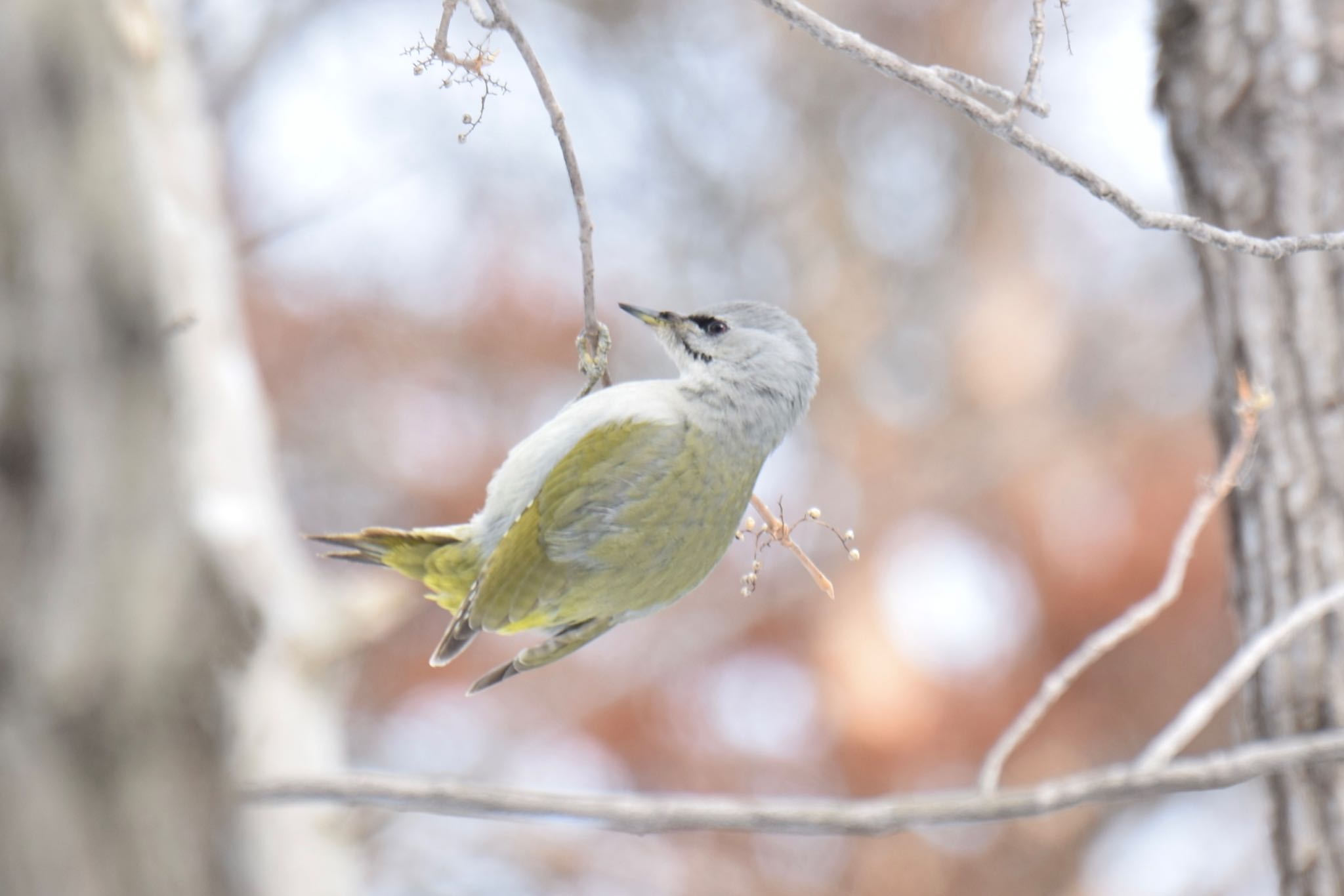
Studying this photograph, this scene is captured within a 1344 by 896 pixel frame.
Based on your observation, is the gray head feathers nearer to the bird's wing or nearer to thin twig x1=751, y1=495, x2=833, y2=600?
the bird's wing

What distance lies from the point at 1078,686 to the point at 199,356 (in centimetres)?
745

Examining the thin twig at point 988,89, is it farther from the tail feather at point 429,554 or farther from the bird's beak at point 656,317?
the tail feather at point 429,554

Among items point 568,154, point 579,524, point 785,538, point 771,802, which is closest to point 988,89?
point 568,154

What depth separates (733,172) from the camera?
38.0ft

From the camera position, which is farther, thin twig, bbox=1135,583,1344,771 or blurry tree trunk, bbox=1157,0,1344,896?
blurry tree trunk, bbox=1157,0,1344,896

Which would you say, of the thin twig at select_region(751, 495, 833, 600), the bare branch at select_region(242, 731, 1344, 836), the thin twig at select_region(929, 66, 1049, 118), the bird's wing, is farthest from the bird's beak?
the bare branch at select_region(242, 731, 1344, 836)

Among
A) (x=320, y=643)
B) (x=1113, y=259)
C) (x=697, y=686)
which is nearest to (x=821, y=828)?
(x=320, y=643)

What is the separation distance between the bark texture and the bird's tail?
173cm

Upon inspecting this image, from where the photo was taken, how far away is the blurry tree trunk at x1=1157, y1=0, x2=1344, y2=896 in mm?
2744

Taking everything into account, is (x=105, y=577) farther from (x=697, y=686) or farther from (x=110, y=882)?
(x=697, y=686)

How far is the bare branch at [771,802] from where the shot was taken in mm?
1343

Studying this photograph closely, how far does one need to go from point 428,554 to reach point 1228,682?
1.83 m

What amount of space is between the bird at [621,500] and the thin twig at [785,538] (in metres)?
0.37

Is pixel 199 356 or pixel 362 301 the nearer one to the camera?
pixel 199 356
